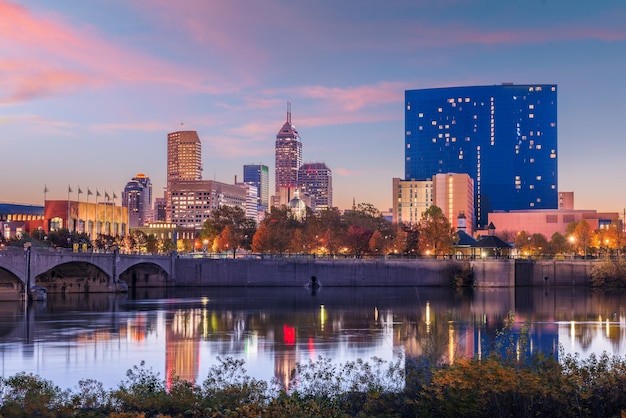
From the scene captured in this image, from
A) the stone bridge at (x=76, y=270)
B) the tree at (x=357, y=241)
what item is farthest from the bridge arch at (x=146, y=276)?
the tree at (x=357, y=241)

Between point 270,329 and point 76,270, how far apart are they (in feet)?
177

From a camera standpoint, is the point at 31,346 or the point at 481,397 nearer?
the point at 481,397

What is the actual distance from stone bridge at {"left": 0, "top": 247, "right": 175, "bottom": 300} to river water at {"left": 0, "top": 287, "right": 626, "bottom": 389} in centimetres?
409

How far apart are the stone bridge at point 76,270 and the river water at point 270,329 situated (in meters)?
4.09

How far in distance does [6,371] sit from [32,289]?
169 ft

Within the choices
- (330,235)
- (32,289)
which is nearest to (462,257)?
(330,235)

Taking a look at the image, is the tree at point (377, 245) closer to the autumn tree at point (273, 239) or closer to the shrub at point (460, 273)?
the autumn tree at point (273, 239)

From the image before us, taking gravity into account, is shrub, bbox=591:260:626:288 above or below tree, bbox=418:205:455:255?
below

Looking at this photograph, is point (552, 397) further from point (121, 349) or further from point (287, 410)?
point (121, 349)

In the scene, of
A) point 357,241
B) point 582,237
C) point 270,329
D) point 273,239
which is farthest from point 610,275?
point 270,329

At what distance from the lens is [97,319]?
253ft

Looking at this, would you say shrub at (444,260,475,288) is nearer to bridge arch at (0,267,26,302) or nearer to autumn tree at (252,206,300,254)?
autumn tree at (252,206,300,254)

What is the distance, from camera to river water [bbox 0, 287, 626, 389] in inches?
1893

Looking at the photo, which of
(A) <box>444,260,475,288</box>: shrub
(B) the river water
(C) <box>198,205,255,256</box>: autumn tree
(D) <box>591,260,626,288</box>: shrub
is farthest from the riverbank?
(C) <box>198,205,255,256</box>: autumn tree
